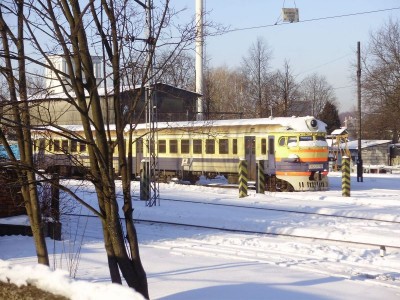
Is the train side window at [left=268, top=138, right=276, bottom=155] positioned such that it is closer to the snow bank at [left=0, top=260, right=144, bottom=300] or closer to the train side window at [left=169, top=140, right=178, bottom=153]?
the train side window at [left=169, top=140, right=178, bottom=153]

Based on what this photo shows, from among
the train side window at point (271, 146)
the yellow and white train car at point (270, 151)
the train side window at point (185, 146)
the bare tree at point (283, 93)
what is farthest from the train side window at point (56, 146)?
the bare tree at point (283, 93)

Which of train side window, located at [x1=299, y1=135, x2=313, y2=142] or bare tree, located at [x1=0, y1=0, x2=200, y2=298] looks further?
train side window, located at [x1=299, y1=135, x2=313, y2=142]

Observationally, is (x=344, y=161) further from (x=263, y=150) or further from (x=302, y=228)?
(x=302, y=228)

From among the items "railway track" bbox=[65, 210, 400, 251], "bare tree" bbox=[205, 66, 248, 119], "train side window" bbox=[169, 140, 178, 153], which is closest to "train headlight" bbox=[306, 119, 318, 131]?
"train side window" bbox=[169, 140, 178, 153]

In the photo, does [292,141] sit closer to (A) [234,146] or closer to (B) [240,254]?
(A) [234,146]

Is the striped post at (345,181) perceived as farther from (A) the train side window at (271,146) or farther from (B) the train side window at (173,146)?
(B) the train side window at (173,146)

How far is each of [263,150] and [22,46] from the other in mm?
21018

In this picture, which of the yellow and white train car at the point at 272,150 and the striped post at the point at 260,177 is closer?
the striped post at the point at 260,177

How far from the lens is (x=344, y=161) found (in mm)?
23453

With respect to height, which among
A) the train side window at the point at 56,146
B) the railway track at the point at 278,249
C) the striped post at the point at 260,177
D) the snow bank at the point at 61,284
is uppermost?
the train side window at the point at 56,146

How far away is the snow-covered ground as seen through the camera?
768 centimetres

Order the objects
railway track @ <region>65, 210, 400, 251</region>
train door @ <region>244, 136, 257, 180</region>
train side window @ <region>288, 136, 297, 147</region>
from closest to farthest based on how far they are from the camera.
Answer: railway track @ <region>65, 210, 400, 251</region>
train side window @ <region>288, 136, 297, 147</region>
train door @ <region>244, 136, 257, 180</region>

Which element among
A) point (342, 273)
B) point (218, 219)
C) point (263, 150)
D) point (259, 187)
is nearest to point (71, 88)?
point (342, 273)

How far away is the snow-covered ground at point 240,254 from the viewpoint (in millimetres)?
7684
